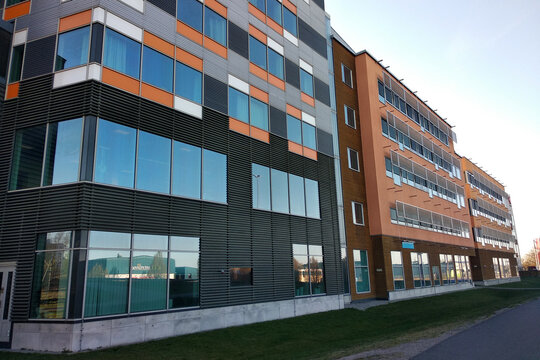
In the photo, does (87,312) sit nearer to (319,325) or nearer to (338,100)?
(319,325)

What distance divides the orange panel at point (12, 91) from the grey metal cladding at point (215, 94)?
25.7 feet

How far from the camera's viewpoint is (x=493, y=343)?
12.4 m

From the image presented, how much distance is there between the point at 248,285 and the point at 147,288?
5.81m

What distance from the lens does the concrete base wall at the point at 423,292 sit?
3179cm

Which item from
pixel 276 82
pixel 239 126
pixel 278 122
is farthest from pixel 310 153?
pixel 239 126

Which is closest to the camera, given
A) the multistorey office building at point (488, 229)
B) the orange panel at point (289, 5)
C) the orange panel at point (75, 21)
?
the orange panel at point (75, 21)

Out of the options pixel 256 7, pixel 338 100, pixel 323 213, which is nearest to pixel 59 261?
pixel 323 213

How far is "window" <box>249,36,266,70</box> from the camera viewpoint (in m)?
23.2

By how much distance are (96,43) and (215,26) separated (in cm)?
738

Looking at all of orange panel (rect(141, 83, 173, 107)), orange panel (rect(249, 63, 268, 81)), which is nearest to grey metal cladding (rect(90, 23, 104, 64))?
orange panel (rect(141, 83, 173, 107))

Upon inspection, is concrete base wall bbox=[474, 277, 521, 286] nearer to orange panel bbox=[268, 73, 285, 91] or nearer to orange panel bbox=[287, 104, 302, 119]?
orange panel bbox=[287, 104, 302, 119]

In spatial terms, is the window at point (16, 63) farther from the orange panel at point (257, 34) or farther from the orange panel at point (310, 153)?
the orange panel at point (310, 153)

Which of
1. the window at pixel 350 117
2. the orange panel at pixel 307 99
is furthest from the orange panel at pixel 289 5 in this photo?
the window at pixel 350 117

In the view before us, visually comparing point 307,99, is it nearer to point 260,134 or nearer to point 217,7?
point 260,134
